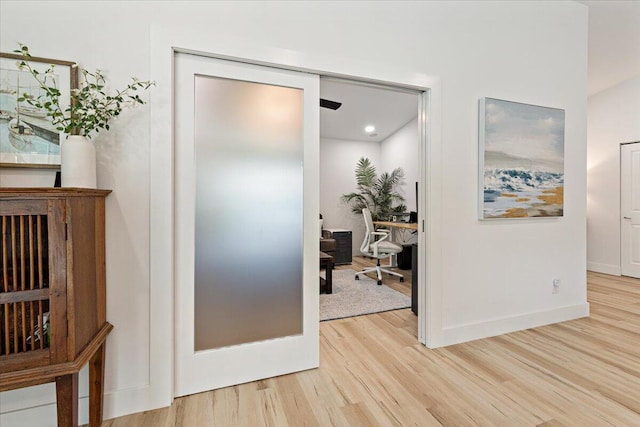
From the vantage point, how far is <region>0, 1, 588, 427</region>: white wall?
5.10ft

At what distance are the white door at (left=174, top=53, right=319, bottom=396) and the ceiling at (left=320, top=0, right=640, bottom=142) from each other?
55 cm

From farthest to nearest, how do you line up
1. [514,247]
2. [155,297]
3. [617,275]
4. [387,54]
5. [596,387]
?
[617,275] → [514,247] → [387,54] → [596,387] → [155,297]

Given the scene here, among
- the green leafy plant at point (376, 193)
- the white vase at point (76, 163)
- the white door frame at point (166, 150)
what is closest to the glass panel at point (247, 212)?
the white door frame at point (166, 150)

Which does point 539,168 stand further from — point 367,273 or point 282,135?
point 367,273

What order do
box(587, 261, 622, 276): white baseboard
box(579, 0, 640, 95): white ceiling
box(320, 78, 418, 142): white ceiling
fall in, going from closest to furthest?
box(579, 0, 640, 95): white ceiling, box(587, 261, 622, 276): white baseboard, box(320, 78, 418, 142): white ceiling

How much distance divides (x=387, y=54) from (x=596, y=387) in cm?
244

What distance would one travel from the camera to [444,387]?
179 cm

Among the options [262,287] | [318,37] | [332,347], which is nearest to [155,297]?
[262,287]

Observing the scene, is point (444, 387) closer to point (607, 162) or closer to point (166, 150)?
point (166, 150)

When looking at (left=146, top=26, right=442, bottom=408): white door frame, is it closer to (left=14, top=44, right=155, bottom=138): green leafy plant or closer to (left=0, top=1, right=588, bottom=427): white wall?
(left=0, top=1, right=588, bottom=427): white wall

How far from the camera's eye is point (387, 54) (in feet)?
6.96

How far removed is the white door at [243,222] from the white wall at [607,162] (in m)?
5.12

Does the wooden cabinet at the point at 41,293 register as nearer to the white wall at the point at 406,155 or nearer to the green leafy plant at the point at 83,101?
the green leafy plant at the point at 83,101

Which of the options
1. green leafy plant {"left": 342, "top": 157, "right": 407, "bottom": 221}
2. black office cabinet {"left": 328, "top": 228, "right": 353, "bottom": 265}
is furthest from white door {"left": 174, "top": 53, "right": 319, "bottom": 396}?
green leafy plant {"left": 342, "top": 157, "right": 407, "bottom": 221}
